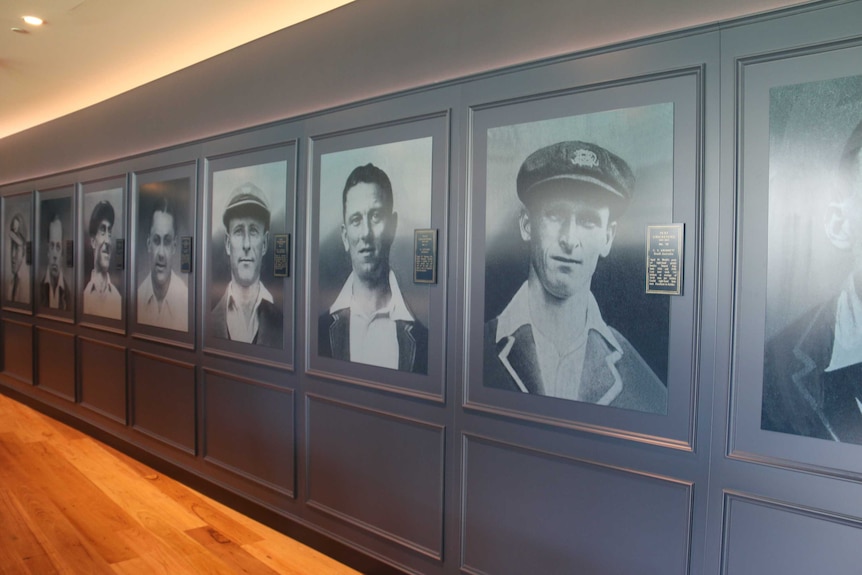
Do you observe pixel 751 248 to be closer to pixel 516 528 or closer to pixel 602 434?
pixel 602 434

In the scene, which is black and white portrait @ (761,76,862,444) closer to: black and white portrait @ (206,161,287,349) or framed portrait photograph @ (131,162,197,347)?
black and white portrait @ (206,161,287,349)

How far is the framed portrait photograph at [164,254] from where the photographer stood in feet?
15.1

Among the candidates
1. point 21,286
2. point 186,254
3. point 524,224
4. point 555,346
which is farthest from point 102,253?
point 555,346

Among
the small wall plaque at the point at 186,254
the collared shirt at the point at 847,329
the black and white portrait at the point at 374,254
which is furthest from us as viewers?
the small wall plaque at the point at 186,254

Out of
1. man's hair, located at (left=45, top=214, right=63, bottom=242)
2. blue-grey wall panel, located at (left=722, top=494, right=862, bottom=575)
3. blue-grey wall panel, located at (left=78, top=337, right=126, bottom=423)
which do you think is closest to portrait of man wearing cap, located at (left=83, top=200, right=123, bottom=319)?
blue-grey wall panel, located at (left=78, top=337, right=126, bottom=423)

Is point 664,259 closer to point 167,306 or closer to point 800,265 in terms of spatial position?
point 800,265

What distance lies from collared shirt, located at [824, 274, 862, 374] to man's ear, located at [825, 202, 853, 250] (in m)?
0.11

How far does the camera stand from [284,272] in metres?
3.75

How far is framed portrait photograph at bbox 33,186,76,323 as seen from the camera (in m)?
6.13

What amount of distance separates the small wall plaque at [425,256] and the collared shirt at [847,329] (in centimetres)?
170

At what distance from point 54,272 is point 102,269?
4.18 feet

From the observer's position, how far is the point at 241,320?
4.12 meters

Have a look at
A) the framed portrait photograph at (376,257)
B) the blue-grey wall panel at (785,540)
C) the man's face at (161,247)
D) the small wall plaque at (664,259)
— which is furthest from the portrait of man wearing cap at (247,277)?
the blue-grey wall panel at (785,540)

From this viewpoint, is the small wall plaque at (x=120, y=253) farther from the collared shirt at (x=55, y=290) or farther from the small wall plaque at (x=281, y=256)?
the small wall plaque at (x=281, y=256)
